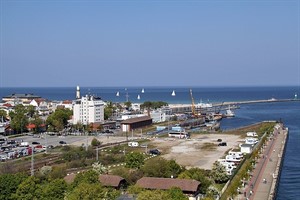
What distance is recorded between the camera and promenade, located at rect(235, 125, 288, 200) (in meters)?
15.0

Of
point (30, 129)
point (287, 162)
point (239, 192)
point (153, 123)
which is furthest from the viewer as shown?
point (153, 123)

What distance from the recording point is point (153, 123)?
43.2m

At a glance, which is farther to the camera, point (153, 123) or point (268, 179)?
point (153, 123)

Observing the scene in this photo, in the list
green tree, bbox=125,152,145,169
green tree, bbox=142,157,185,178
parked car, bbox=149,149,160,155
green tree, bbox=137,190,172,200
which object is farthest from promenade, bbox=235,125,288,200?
parked car, bbox=149,149,160,155

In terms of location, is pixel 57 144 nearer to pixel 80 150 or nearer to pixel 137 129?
pixel 80 150

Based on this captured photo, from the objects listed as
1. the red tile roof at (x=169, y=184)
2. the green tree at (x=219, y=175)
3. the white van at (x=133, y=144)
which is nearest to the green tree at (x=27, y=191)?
the red tile roof at (x=169, y=184)

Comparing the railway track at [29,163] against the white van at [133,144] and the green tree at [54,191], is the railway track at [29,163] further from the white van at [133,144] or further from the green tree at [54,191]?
the green tree at [54,191]

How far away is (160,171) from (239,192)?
9.87 ft

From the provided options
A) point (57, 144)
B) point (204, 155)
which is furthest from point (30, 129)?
point (204, 155)

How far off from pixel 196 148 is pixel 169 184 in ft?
39.5

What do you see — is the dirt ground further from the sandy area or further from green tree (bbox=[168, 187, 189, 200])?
green tree (bbox=[168, 187, 189, 200])

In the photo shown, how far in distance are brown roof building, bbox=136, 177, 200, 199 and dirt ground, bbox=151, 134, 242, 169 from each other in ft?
17.6

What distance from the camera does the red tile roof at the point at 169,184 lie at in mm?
14523

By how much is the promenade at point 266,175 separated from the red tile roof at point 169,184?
1420 millimetres
